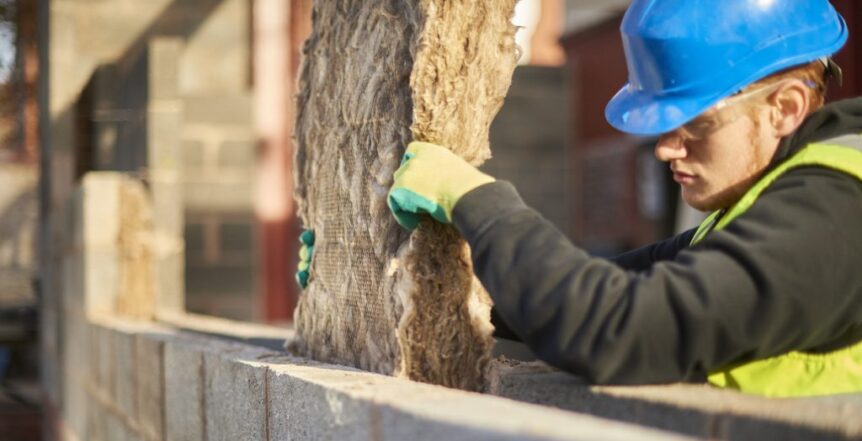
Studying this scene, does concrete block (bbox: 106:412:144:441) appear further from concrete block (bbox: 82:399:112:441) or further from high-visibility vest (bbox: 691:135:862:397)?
high-visibility vest (bbox: 691:135:862:397)

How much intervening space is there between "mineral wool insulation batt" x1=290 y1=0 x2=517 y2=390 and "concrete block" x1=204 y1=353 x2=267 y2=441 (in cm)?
20

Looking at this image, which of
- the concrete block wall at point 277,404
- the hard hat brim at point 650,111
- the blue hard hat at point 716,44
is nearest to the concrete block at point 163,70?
the concrete block wall at point 277,404

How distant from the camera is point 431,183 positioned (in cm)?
210

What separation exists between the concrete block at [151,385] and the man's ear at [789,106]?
8.00 ft

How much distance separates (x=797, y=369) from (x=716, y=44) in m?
0.54

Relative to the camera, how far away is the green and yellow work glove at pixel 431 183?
206 cm

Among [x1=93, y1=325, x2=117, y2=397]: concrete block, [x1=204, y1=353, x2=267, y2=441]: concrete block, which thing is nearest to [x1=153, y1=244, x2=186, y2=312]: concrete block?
[x1=93, y1=325, x2=117, y2=397]: concrete block

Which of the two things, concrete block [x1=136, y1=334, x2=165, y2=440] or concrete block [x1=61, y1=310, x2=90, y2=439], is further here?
concrete block [x1=61, y1=310, x2=90, y2=439]

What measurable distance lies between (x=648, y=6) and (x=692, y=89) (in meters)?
0.17

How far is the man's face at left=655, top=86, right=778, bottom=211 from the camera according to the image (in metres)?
2.04

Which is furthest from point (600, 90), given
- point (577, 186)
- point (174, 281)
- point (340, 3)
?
point (340, 3)

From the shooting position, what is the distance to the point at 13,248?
15680mm

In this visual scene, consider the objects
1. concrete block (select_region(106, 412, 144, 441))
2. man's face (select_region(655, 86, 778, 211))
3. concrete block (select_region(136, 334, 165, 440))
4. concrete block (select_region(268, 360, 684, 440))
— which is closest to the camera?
concrete block (select_region(268, 360, 684, 440))

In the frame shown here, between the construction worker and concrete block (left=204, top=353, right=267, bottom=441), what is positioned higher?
the construction worker
